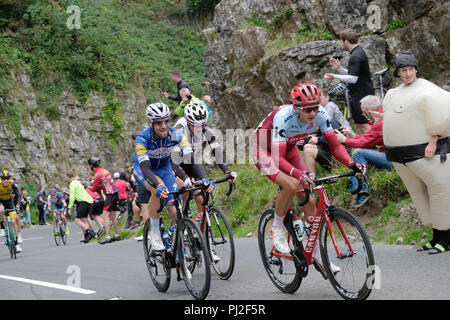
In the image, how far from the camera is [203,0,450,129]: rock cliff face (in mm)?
13539

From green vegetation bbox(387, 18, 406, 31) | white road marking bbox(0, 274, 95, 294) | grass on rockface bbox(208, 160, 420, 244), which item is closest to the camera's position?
white road marking bbox(0, 274, 95, 294)

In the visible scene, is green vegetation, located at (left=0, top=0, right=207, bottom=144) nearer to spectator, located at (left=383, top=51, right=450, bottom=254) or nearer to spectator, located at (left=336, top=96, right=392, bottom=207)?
spectator, located at (left=336, top=96, right=392, bottom=207)

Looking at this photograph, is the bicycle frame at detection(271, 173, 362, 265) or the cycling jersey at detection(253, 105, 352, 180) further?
the cycling jersey at detection(253, 105, 352, 180)

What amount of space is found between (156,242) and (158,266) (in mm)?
352

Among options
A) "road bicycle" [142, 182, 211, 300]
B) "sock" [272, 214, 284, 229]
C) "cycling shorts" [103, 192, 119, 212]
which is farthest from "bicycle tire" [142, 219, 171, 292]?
"cycling shorts" [103, 192, 119, 212]

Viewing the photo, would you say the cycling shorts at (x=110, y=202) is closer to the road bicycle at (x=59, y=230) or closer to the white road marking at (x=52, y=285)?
the road bicycle at (x=59, y=230)

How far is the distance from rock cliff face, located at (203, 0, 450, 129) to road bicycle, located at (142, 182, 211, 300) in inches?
361

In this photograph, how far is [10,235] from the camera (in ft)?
44.7

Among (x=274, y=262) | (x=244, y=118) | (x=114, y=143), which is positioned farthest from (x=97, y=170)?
(x=114, y=143)

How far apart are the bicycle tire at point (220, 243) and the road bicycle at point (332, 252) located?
0.80m

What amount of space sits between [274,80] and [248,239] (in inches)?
278

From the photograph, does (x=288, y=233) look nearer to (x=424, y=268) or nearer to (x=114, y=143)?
(x=424, y=268)

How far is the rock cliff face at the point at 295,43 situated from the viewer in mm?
13539
